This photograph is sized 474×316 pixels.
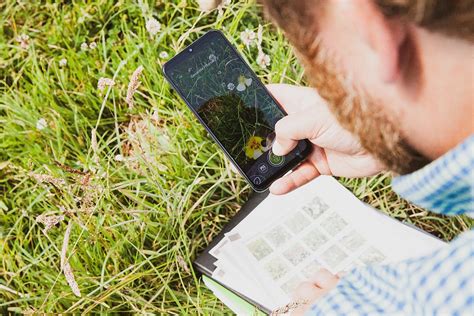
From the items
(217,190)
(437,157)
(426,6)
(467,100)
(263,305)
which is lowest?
(263,305)

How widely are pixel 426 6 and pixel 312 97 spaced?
3.29ft

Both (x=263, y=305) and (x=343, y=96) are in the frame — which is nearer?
(x=343, y=96)

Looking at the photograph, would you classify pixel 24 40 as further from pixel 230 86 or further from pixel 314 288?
pixel 314 288

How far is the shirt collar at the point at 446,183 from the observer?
44.0 inches

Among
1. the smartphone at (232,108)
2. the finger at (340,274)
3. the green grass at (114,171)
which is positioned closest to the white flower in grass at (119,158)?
the green grass at (114,171)

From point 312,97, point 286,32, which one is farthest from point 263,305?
point 286,32

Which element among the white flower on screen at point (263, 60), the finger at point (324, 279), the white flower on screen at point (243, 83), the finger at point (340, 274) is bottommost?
the finger at point (340, 274)

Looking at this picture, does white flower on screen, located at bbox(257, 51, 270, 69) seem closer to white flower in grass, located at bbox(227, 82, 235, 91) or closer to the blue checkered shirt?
white flower in grass, located at bbox(227, 82, 235, 91)

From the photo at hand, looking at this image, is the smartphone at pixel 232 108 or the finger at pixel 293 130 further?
the smartphone at pixel 232 108

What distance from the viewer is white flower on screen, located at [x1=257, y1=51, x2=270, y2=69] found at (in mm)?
2213

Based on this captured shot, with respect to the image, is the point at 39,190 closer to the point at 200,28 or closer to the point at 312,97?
the point at 200,28

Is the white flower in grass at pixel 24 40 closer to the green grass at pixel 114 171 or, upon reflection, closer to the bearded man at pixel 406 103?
the green grass at pixel 114 171

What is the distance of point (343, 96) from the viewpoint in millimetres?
1317

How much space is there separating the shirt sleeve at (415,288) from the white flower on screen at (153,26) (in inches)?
53.8
